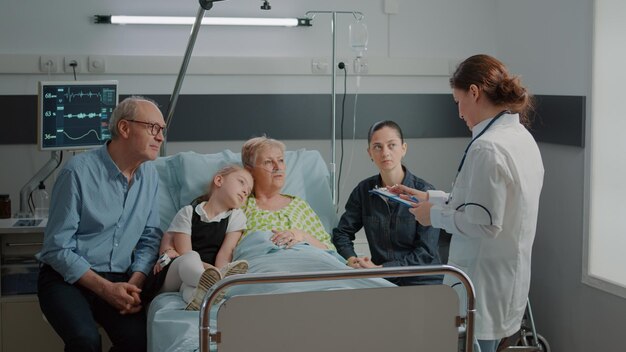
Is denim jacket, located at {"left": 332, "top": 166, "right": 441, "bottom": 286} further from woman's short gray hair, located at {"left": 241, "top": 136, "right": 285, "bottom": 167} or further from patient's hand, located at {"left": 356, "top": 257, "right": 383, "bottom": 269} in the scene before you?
woman's short gray hair, located at {"left": 241, "top": 136, "right": 285, "bottom": 167}

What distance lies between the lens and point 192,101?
517 centimetres

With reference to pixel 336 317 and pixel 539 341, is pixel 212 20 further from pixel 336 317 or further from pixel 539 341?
pixel 336 317

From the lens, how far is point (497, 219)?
121 inches

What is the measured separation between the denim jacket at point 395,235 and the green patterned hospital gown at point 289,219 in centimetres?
12

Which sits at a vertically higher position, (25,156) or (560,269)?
(25,156)

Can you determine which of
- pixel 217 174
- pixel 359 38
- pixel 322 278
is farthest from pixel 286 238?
pixel 359 38

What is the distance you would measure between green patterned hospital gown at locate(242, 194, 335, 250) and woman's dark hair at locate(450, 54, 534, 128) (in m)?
1.28

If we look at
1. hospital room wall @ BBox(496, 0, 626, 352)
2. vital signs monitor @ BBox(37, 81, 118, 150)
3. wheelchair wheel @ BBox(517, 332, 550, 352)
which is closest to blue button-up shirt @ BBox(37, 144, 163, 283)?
vital signs monitor @ BBox(37, 81, 118, 150)

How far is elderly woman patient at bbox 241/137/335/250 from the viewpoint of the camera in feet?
13.8

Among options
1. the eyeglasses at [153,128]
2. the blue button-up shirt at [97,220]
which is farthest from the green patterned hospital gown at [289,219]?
the eyeglasses at [153,128]

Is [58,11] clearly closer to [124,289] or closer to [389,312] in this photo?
[124,289]

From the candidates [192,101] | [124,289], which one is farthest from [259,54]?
[124,289]

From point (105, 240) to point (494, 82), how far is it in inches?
68.3

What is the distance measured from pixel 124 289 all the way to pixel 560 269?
7.96ft
